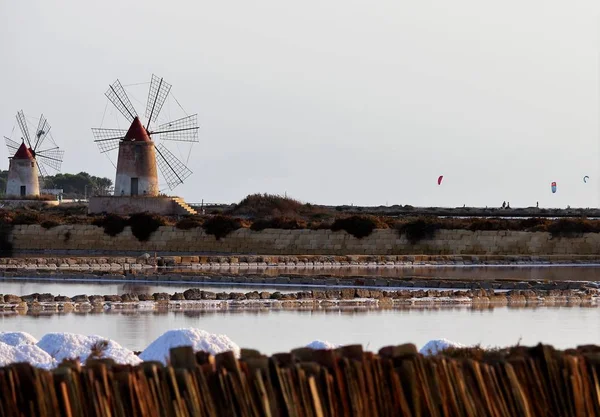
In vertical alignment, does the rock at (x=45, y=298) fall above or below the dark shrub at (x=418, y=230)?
below

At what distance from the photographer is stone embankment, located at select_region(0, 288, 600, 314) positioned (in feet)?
40.7

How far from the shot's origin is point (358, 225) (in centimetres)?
2595

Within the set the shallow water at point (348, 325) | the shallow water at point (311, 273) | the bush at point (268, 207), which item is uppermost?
the bush at point (268, 207)

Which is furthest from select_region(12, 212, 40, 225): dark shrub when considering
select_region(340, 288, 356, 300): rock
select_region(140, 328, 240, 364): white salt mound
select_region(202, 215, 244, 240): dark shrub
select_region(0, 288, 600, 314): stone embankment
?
select_region(140, 328, 240, 364): white salt mound

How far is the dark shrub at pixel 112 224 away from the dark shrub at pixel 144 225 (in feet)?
0.60

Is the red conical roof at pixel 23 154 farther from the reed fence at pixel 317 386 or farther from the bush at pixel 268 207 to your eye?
the reed fence at pixel 317 386

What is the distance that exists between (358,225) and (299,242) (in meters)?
1.21

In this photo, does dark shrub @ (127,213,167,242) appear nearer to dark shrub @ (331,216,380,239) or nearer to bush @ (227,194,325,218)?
dark shrub @ (331,216,380,239)

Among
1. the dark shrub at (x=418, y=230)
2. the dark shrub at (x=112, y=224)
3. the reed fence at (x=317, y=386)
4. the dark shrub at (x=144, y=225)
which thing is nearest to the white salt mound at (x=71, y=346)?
the reed fence at (x=317, y=386)

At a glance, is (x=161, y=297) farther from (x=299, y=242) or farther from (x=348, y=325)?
(x=299, y=242)

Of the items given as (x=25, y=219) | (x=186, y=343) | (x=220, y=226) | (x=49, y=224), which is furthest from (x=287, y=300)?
(x=25, y=219)

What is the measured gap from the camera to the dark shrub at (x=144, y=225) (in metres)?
26.8

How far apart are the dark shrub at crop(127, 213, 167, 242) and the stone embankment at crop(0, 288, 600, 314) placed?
13046 mm

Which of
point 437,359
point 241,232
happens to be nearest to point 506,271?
point 241,232
